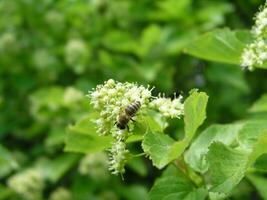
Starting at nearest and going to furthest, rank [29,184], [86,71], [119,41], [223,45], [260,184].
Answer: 1. [223,45]
2. [260,184]
3. [29,184]
4. [119,41]
5. [86,71]

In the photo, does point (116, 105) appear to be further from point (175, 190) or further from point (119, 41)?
point (119, 41)

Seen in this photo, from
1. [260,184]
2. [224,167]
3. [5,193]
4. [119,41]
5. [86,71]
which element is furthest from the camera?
[86,71]

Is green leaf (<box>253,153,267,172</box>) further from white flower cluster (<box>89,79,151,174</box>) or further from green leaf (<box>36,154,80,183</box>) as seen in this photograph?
green leaf (<box>36,154,80,183</box>)

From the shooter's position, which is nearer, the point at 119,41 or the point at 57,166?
the point at 57,166

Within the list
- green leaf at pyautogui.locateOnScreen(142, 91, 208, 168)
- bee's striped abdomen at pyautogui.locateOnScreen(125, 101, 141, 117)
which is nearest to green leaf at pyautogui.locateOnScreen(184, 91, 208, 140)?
green leaf at pyautogui.locateOnScreen(142, 91, 208, 168)

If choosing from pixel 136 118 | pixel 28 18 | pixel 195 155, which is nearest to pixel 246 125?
pixel 195 155

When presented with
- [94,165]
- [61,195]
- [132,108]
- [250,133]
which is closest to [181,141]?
[132,108]

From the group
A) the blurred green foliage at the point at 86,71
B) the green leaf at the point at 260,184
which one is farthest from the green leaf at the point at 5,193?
the green leaf at the point at 260,184
